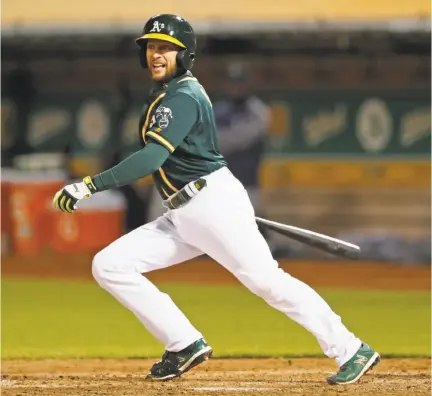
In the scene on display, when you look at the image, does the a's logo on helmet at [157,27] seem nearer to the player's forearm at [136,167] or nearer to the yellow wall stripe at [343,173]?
the player's forearm at [136,167]

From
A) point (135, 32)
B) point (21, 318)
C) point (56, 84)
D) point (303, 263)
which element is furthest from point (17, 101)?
point (21, 318)

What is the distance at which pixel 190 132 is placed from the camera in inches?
258

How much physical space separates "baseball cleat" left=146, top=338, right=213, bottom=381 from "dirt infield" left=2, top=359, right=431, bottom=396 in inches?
2.7

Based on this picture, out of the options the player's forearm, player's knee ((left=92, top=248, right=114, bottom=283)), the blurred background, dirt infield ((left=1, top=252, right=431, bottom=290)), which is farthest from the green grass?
the blurred background

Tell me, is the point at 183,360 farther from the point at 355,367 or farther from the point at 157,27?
the point at 157,27

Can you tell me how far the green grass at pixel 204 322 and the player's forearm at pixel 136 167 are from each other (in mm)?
2337

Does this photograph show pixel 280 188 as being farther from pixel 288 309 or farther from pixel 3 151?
pixel 288 309

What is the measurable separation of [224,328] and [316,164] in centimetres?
723

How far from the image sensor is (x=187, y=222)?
6570 mm

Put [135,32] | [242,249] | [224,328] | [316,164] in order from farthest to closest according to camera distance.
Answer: [316,164]
[135,32]
[224,328]
[242,249]

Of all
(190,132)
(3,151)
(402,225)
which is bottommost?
(402,225)

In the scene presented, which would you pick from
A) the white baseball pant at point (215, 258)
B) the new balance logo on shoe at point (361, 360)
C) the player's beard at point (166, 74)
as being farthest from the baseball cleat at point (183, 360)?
the player's beard at point (166, 74)

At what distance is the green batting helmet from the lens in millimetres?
6527

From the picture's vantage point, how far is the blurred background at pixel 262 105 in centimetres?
1557
